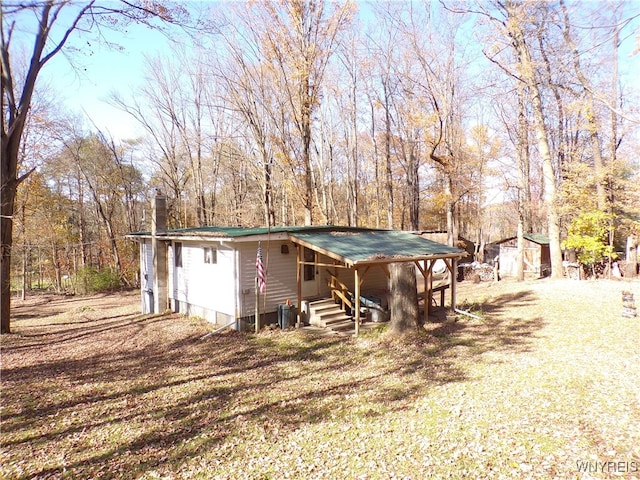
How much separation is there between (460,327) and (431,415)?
6.04 m

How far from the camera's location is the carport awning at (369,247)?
1081 cm

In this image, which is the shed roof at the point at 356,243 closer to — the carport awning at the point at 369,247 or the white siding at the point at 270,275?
the carport awning at the point at 369,247

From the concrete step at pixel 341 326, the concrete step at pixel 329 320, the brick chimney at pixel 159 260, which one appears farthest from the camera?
the brick chimney at pixel 159 260

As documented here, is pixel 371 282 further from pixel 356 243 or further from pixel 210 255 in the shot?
pixel 210 255

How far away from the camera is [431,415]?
6.20 m

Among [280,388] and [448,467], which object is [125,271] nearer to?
[280,388]

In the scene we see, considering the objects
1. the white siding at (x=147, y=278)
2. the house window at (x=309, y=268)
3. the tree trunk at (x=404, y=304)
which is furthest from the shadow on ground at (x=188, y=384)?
the white siding at (x=147, y=278)

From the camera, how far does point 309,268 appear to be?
1376cm

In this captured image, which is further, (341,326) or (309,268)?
(309,268)

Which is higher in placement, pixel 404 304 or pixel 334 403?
pixel 404 304

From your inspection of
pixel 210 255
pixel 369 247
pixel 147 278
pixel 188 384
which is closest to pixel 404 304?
pixel 369 247

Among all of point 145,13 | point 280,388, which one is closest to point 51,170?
point 145,13

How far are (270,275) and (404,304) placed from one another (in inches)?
181

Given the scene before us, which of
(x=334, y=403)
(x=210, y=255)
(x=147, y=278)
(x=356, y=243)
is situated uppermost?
(x=356, y=243)
